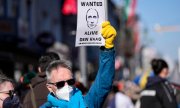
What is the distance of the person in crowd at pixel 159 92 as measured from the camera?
26.2 feet

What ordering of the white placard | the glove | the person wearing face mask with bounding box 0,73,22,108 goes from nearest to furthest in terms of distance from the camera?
the glove, the person wearing face mask with bounding box 0,73,22,108, the white placard

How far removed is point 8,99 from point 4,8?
21169 millimetres

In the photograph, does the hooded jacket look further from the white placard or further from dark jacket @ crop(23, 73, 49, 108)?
dark jacket @ crop(23, 73, 49, 108)

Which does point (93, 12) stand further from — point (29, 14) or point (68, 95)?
point (29, 14)

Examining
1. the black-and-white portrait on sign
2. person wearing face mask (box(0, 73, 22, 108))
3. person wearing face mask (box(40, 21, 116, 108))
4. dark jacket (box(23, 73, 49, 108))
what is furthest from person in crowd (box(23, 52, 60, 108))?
person wearing face mask (box(40, 21, 116, 108))

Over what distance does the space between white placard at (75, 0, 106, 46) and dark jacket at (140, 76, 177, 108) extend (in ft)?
11.3

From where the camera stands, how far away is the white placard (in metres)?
4.66

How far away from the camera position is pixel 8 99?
14.7 feet

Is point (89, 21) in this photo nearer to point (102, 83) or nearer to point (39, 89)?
point (102, 83)

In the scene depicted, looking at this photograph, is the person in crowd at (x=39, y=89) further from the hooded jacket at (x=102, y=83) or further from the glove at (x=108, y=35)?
the glove at (x=108, y=35)

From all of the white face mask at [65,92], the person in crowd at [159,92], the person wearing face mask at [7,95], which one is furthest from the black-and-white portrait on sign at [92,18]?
the person in crowd at [159,92]

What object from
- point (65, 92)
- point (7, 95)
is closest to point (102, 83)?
point (65, 92)

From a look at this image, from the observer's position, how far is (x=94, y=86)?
14.3 ft

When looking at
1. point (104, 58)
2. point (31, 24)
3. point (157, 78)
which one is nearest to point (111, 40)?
point (104, 58)
